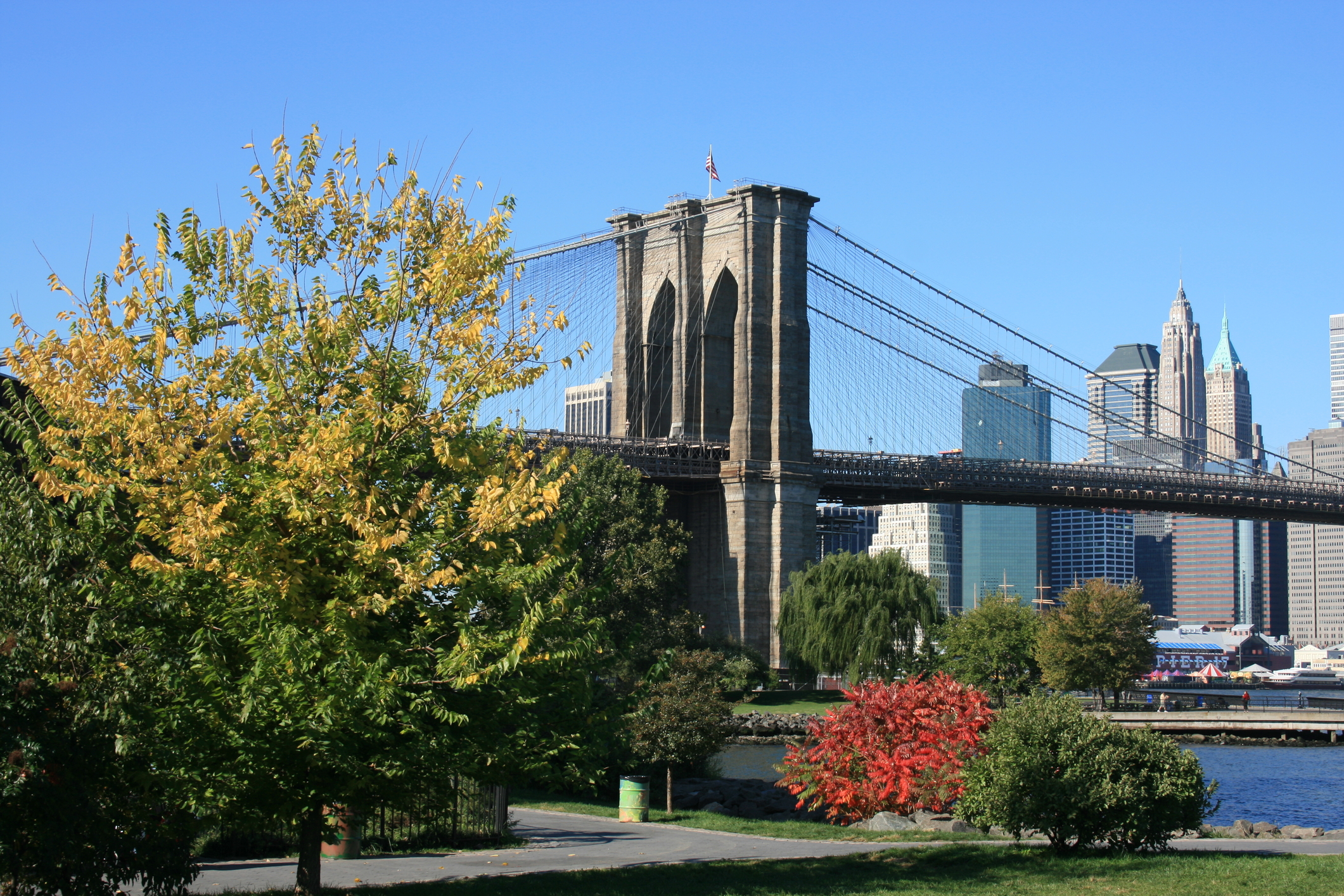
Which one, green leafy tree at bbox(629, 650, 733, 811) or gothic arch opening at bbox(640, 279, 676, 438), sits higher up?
gothic arch opening at bbox(640, 279, 676, 438)

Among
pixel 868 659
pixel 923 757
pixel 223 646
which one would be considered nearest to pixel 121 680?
pixel 223 646

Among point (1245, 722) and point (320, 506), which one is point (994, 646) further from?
point (320, 506)

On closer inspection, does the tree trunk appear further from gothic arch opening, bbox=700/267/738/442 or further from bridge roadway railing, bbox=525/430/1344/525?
gothic arch opening, bbox=700/267/738/442

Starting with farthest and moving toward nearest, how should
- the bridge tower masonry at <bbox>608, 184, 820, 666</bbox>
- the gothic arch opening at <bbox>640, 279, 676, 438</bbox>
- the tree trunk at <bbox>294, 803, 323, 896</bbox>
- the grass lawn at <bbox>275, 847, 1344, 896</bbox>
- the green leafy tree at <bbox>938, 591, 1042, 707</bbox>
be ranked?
the gothic arch opening at <bbox>640, 279, 676, 438</bbox> → the bridge tower masonry at <bbox>608, 184, 820, 666</bbox> → the green leafy tree at <bbox>938, 591, 1042, 707</bbox> → the grass lawn at <bbox>275, 847, 1344, 896</bbox> → the tree trunk at <bbox>294, 803, 323, 896</bbox>

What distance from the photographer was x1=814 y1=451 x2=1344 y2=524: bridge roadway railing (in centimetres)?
7200

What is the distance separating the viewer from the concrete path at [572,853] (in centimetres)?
1473

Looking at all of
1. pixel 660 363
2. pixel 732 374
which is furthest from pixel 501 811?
pixel 660 363

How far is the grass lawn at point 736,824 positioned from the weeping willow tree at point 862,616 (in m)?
30.6

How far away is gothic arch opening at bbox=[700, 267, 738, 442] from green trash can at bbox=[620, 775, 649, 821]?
49309mm

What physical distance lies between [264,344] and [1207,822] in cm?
2338

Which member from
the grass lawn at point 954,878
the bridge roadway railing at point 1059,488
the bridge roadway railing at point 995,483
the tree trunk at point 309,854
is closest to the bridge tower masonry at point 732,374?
the bridge roadway railing at point 995,483

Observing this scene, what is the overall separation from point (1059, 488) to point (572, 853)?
64.5 metres

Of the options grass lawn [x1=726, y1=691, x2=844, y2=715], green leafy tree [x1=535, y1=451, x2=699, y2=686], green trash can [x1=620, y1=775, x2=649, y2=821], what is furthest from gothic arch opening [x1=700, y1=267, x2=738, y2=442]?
green trash can [x1=620, y1=775, x2=649, y2=821]

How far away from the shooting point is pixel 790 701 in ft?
192
